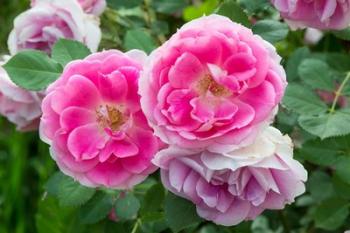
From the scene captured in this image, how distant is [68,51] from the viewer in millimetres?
831

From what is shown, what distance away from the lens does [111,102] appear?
719mm

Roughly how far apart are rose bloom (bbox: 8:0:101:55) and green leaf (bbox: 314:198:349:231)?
39 cm

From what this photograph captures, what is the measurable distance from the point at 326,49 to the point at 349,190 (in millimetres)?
442

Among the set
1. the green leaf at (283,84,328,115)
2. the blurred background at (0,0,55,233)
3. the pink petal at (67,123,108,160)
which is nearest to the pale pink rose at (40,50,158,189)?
the pink petal at (67,123,108,160)

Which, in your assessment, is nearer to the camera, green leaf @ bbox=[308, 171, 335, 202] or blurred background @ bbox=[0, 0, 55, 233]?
green leaf @ bbox=[308, 171, 335, 202]

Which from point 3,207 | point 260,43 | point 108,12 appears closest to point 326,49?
point 108,12

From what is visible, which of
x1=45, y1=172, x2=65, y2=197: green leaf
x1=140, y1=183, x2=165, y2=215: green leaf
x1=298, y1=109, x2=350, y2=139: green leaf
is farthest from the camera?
x1=45, y1=172, x2=65, y2=197: green leaf

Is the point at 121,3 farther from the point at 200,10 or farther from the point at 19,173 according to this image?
the point at 19,173

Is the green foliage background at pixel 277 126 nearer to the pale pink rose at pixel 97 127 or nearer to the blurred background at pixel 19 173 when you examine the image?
the pale pink rose at pixel 97 127

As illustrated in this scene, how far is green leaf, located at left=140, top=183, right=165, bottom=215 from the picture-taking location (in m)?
0.89

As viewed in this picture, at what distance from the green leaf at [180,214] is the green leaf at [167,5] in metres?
0.43

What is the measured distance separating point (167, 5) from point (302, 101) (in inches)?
12.7

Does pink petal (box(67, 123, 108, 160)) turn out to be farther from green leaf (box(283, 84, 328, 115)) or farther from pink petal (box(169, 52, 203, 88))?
green leaf (box(283, 84, 328, 115))

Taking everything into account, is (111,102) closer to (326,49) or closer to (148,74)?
(148,74)
